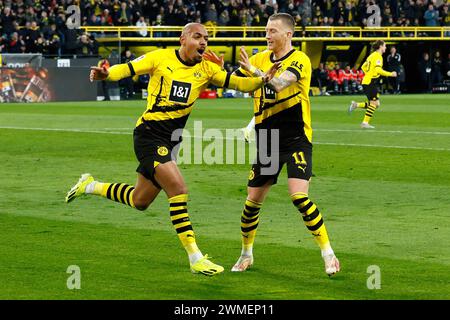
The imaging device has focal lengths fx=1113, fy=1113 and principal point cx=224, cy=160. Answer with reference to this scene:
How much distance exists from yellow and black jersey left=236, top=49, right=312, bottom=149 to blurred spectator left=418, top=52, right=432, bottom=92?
44784 millimetres

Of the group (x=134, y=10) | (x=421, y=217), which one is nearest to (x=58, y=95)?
(x=134, y=10)

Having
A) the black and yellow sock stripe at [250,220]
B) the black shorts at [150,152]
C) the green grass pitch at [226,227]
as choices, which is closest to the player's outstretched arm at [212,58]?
the black shorts at [150,152]

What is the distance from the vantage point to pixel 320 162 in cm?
1995

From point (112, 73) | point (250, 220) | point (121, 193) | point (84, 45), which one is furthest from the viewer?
point (84, 45)

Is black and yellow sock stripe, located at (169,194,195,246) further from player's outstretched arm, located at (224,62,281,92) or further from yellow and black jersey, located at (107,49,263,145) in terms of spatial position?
player's outstretched arm, located at (224,62,281,92)

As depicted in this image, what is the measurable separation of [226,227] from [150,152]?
Answer: 2.78 metres

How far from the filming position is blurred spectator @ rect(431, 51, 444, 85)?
179 ft

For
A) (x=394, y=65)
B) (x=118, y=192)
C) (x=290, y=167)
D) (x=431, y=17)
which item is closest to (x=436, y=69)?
(x=431, y=17)

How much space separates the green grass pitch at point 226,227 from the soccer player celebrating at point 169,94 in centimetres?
77

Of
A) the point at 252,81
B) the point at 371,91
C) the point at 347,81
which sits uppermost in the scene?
the point at 252,81

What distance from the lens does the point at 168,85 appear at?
33.4 feet

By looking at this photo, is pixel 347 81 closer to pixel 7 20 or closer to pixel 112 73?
pixel 7 20

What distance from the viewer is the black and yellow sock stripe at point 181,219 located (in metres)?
9.84

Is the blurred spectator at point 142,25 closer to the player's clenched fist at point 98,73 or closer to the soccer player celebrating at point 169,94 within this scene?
the soccer player celebrating at point 169,94
